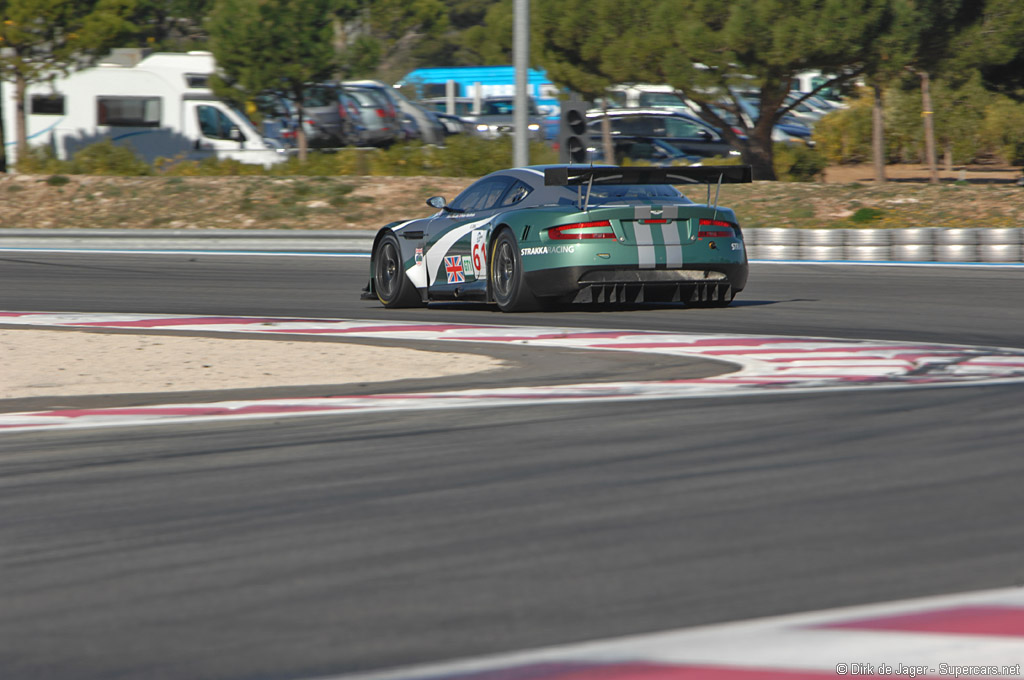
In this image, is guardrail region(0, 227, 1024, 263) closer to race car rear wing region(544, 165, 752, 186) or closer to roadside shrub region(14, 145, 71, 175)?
roadside shrub region(14, 145, 71, 175)

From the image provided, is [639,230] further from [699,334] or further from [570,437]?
[570,437]

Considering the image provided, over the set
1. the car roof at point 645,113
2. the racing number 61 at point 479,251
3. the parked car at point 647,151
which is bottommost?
the racing number 61 at point 479,251

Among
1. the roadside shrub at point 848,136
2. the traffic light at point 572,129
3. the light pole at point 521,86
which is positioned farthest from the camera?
the roadside shrub at point 848,136

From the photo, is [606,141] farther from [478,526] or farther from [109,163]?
[478,526]

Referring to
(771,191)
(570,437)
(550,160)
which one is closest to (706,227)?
(570,437)

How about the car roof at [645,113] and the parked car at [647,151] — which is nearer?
the parked car at [647,151]

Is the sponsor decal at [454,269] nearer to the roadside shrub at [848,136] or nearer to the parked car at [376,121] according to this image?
the parked car at [376,121]

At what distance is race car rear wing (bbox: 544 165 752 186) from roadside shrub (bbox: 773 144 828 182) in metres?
19.7

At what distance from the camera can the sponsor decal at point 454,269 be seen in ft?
40.8

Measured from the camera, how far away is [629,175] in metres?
11.6

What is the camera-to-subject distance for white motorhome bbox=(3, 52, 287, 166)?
109ft

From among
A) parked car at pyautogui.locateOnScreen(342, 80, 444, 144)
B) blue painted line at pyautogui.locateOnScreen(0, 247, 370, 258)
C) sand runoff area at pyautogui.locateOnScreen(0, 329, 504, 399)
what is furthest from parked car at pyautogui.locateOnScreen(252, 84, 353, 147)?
sand runoff area at pyautogui.locateOnScreen(0, 329, 504, 399)

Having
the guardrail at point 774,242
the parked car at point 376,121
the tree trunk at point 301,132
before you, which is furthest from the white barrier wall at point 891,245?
the parked car at point 376,121

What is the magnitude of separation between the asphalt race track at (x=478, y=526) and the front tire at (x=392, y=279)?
6.18 meters
